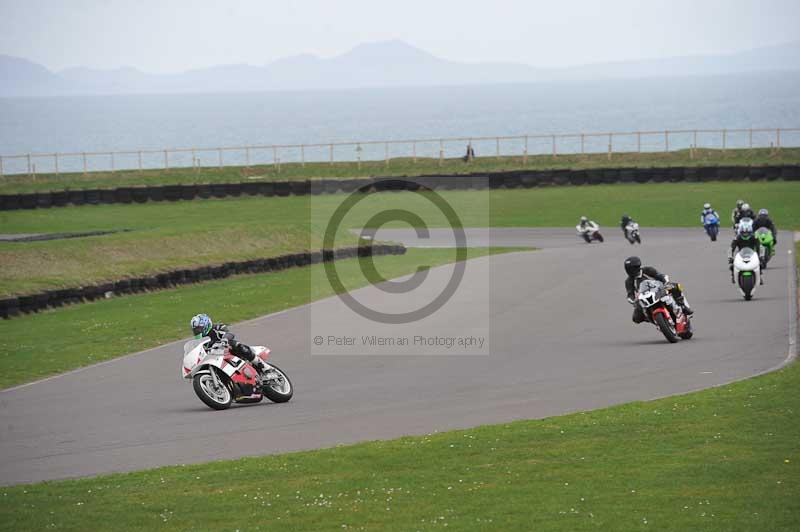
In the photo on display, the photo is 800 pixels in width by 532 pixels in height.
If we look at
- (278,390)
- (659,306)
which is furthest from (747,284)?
(278,390)

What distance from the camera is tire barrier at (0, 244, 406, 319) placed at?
91.3ft

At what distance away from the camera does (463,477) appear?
38.1 feet

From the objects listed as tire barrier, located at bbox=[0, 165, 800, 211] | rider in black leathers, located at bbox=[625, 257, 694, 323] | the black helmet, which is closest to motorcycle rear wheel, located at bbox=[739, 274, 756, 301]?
rider in black leathers, located at bbox=[625, 257, 694, 323]

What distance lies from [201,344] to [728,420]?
714cm

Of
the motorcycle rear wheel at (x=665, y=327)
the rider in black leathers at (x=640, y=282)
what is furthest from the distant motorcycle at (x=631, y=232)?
the motorcycle rear wheel at (x=665, y=327)

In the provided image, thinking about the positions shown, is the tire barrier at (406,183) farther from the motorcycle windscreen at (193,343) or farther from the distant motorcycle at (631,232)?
the motorcycle windscreen at (193,343)

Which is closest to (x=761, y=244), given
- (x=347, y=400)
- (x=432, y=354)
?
(x=432, y=354)

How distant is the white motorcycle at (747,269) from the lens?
2505 cm

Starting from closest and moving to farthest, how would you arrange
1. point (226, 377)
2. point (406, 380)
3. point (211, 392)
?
point (211, 392) < point (226, 377) < point (406, 380)

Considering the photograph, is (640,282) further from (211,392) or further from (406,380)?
(211,392)

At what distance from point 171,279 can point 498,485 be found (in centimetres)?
2246

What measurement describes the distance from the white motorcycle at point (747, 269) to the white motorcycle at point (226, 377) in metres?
12.3

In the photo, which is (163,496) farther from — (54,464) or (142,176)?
(142,176)

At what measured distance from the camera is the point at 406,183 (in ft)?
205
